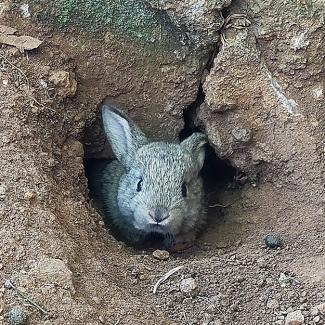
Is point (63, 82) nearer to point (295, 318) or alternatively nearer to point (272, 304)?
point (272, 304)

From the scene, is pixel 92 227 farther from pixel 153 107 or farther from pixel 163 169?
pixel 153 107

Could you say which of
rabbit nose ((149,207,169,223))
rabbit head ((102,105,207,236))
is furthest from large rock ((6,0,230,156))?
rabbit nose ((149,207,169,223))

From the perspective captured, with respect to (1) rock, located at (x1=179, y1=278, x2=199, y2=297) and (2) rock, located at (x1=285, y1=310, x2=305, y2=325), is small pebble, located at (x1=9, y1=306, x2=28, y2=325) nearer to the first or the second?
(1) rock, located at (x1=179, y1=278, x2=199, y2=297)

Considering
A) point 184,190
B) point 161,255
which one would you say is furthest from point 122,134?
point 161,255

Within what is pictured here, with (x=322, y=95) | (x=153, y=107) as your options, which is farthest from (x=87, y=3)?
(x=322, y=95)

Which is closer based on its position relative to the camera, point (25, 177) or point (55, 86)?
point (25, 177)
